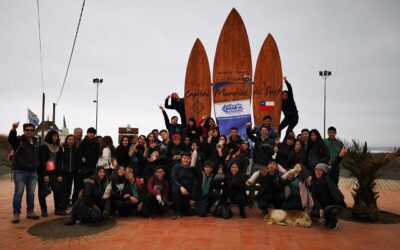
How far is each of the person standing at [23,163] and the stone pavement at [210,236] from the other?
1.37ft

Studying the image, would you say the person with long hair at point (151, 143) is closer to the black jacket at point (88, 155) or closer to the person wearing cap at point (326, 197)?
the black jacket at point (88, 155)

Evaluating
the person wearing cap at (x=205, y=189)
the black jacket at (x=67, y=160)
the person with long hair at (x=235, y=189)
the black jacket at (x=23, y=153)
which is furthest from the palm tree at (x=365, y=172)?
the black jacket at (x=23, y=153)

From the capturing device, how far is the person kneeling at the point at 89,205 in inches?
203

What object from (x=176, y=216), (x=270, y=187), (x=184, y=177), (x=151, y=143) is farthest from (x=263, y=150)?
(x=151, y=143)

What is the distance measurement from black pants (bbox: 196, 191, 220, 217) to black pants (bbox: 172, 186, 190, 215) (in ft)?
0.69

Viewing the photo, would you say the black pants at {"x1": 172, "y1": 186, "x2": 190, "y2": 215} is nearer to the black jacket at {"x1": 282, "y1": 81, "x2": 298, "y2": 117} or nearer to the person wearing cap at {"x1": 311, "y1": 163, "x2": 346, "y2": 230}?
the person wearing cap at {"x1": 311, "y1": 163, "x2": 346, "y2": 230}

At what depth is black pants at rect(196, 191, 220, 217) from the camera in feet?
18.9

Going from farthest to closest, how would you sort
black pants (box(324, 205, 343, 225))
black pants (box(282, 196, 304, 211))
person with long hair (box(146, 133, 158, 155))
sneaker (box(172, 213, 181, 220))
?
person with long hair (box(146, 133, 158, 155)), sneaker (box(172, 213, 181, 220)), black pants (box(282, 196, 304, 211)), black pants (box(324, 205, 343, 225))

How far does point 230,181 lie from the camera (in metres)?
5.72

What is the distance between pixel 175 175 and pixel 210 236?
5.31ft

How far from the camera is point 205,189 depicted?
5.89 metres

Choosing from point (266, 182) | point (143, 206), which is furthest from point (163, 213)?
point (266, 182)

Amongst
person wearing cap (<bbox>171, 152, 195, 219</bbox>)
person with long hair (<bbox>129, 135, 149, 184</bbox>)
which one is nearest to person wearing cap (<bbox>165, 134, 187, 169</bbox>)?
person wearing cap (<bbox>171, 152, 195, 219</bbox>)

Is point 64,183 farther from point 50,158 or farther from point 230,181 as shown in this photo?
point 230,181
